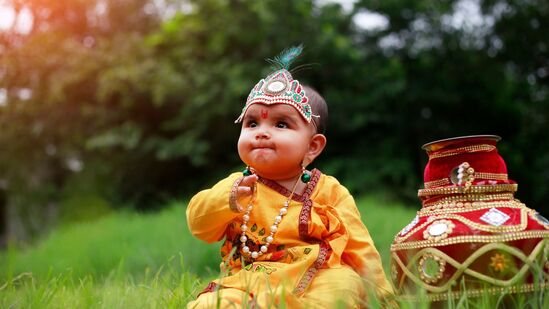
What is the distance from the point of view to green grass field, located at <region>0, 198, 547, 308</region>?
2.25m

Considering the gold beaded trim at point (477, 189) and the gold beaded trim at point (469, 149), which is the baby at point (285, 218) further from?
the gold beaded trim at point (469, 149)

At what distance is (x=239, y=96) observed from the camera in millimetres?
7492

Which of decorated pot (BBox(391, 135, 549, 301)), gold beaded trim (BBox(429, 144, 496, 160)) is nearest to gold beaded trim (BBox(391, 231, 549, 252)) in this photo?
decorated pot (BBox(391, 135, 549, 301))

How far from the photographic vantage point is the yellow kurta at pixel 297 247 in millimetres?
2088

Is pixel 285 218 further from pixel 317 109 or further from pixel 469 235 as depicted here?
pixel 469 235

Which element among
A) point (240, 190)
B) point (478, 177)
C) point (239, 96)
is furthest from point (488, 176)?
point (239, 96)

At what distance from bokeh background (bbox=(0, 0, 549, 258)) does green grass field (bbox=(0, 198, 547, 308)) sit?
1.15 meters

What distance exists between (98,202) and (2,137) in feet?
6.31

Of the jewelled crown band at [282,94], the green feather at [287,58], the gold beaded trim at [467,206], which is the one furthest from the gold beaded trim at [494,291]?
the green feather at [287,58]

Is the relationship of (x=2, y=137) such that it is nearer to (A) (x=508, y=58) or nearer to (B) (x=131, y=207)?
(B) (x=131, y=207)

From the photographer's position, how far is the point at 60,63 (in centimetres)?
916

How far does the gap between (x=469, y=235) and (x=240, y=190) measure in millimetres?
807

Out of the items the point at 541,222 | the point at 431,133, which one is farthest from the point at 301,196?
the point at 431,133

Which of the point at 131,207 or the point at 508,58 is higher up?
the point at 508,58
